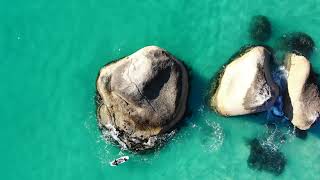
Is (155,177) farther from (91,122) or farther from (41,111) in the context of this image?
(41,111)

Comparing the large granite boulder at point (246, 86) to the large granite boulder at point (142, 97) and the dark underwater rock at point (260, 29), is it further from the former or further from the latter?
the large granite boulder at point (142, 97)

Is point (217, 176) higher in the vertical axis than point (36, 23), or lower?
lower

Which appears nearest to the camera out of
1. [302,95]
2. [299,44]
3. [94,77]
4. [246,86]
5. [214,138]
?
[246,86]

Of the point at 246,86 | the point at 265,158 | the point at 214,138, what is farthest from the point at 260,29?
the point at 265,158

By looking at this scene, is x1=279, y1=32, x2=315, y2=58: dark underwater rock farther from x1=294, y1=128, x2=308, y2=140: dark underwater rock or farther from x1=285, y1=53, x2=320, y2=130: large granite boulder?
x1=294, y1=128, x2=308, y2=140: dark underwater rock

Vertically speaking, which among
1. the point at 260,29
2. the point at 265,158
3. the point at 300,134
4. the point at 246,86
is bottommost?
the point at 265,158

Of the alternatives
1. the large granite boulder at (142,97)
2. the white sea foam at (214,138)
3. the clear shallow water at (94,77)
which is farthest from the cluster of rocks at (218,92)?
the white sea foam at (214,138)

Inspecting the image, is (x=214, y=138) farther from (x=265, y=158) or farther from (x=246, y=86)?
(x=246, y=86)

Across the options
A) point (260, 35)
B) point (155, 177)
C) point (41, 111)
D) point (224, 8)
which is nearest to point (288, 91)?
point (260, 35)
